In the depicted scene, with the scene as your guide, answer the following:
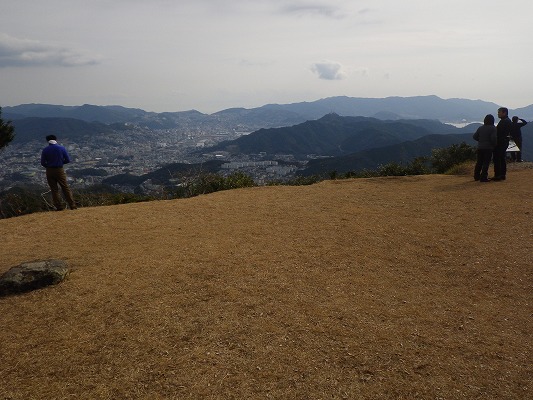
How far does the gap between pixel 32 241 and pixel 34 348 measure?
3.77 meters

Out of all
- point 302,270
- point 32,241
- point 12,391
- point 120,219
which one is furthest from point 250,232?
point 12,391

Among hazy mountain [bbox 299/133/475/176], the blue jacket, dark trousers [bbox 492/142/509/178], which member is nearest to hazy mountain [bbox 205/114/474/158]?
hazy mountain [bbox 299/133/475/176]

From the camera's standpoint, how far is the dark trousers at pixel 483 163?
35.2 feet

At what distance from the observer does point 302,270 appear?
561cm

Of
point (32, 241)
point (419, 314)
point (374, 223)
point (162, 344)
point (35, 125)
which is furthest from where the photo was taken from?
point (35, 125)

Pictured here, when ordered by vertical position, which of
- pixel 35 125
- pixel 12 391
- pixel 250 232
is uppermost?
pixel 35 125

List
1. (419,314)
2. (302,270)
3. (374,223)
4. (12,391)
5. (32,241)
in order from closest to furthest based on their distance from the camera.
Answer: (12,391), (419,314), (302,270), (32,241), (374,223)

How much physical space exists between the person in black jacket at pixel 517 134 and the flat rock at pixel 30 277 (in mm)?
13464

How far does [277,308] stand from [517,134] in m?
12.7

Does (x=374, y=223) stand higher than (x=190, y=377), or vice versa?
(x=374, y=223)

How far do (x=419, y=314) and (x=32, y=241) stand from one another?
22.3 feet

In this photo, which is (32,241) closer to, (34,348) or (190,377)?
(34,348)

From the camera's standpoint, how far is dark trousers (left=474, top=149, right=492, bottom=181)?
35.2 ft

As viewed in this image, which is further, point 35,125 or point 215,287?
point 35,125
